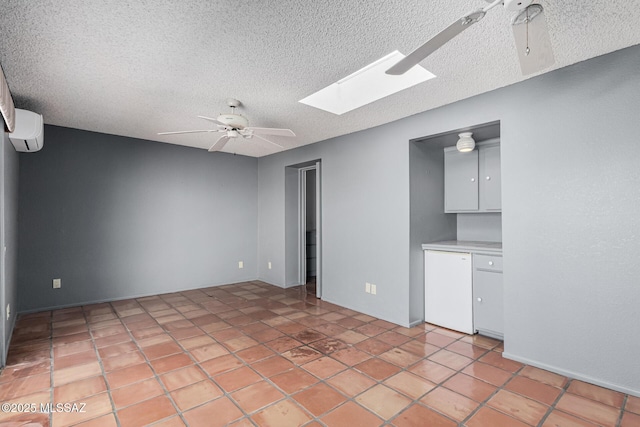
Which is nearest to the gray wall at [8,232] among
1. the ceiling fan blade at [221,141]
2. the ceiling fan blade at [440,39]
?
the ceiling fan blade at [221,141]

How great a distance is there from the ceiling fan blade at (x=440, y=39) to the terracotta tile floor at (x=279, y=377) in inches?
80.6

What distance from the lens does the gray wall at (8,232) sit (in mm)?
2650

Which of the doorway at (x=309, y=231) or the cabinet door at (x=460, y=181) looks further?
the doorway at (x=309, y=231)

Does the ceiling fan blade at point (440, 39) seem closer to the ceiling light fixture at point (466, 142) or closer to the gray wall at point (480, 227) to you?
the ceiling light fixture at point (466, 142)

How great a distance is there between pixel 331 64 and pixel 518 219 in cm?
204

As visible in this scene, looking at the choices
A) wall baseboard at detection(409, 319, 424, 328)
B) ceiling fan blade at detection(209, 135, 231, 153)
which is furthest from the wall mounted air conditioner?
wall baseboard at detection(409, 319, 424, 328)

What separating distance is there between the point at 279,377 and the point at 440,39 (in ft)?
8.02

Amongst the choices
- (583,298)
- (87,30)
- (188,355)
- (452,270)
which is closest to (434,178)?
(452,270)

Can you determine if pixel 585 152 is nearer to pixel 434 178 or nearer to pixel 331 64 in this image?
pixel 434 178

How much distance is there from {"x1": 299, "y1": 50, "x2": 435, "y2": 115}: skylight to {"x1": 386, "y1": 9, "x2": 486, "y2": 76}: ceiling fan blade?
3.62ft

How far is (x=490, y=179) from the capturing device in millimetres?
3525

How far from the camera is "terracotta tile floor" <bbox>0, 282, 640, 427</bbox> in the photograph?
6.33ft

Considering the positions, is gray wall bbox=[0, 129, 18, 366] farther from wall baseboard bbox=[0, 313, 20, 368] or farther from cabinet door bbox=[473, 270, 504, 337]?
cabinet door bbox=[473, 270, 504, 337]

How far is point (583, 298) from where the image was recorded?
2.33 meters
